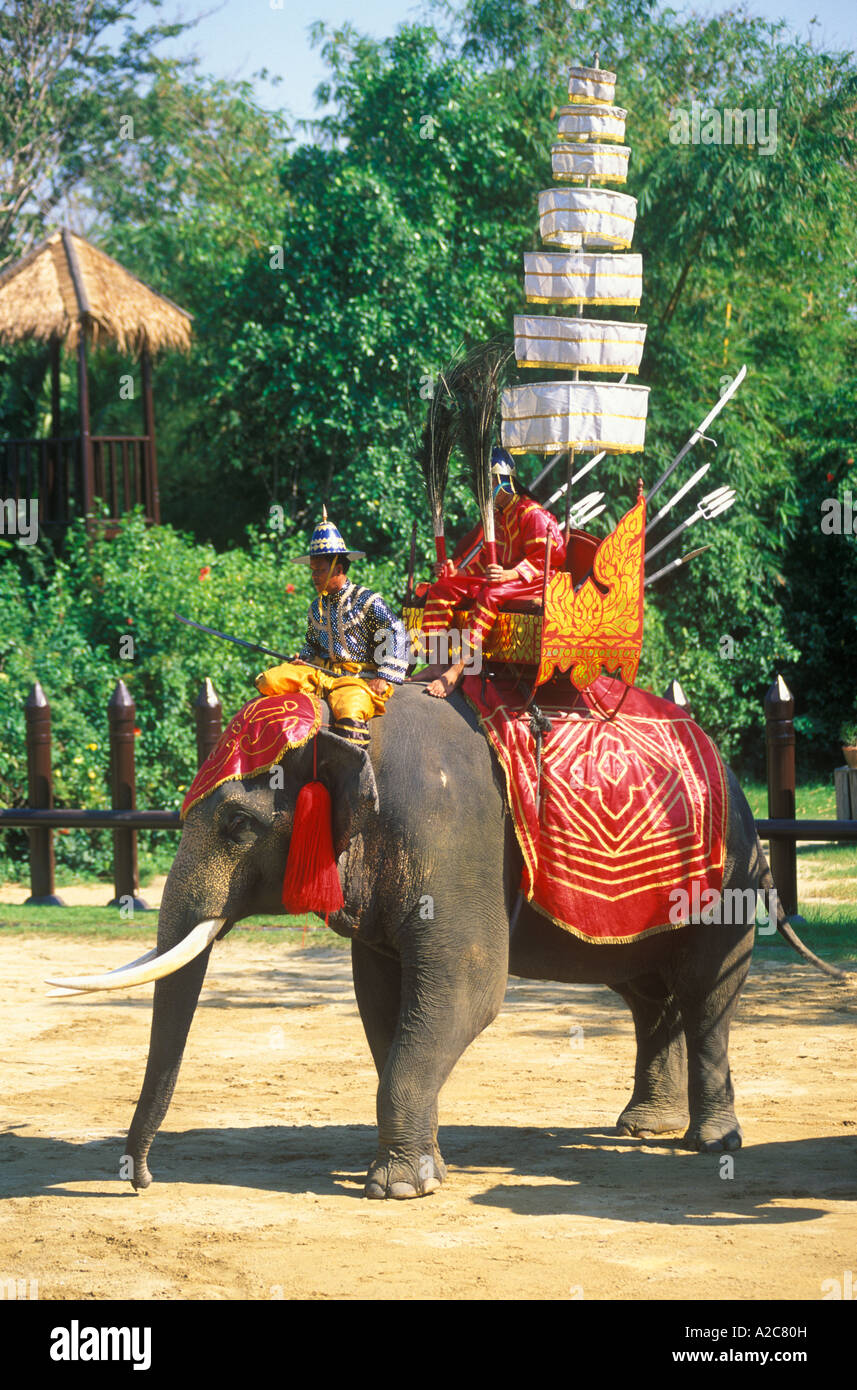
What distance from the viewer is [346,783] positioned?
580 centimetres

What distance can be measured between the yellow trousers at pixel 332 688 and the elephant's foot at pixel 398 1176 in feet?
5.01

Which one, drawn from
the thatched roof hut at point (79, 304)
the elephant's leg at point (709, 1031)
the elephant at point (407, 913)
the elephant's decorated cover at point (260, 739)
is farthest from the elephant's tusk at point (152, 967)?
the thatched roof hut at point (79, 304)

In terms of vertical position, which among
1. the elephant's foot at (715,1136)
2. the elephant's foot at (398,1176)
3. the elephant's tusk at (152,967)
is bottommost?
the elephant's foot at (715,1136)

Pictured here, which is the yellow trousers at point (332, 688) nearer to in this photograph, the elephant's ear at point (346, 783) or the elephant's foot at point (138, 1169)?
the elephant's ear at point (346, 783)

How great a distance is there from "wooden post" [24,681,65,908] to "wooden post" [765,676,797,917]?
5511mm

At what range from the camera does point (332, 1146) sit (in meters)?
6.54

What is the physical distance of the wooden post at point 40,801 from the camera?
13.0m

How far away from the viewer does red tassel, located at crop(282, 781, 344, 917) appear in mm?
5625

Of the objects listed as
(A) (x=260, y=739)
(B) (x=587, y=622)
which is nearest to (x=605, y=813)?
(B) (x=587, y=622)

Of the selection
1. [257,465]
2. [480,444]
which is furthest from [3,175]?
[480,444]

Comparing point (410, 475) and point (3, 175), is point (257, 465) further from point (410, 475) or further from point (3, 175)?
point (3, 175)

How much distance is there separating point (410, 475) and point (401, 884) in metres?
13.4

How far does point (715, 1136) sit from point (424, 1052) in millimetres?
1329

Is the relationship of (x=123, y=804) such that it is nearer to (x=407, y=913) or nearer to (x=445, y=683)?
(x=445, y=683)
